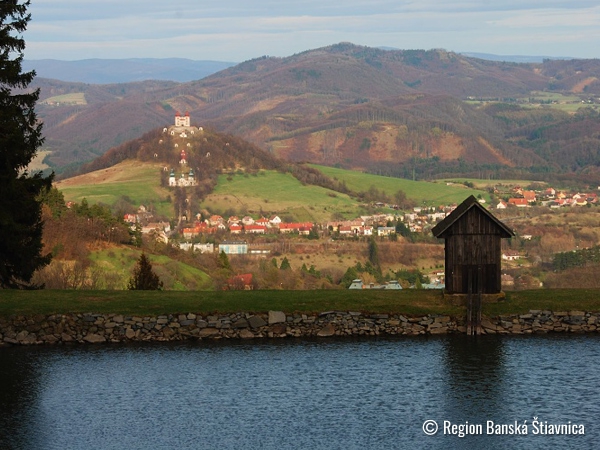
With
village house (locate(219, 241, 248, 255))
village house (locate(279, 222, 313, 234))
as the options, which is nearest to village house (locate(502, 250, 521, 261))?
village house (locate(219, 241, 248, 255))

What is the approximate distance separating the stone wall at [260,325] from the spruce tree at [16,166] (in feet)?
13.5

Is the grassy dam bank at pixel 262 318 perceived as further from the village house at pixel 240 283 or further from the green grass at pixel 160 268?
the village house at pixel 240 283

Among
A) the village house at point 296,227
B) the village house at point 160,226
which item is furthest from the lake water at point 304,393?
the village house at point 296,227

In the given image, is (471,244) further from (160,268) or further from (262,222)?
(262,222)

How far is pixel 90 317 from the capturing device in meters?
35.5

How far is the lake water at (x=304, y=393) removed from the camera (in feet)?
80.3

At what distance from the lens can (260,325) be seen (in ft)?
117

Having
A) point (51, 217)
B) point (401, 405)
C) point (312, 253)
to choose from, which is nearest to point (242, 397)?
point (401, 405)

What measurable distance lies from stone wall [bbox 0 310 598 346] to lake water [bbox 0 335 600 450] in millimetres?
766

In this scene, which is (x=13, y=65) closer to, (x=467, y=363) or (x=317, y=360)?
(x=317, y=360)

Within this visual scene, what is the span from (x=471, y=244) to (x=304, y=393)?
11151 mm

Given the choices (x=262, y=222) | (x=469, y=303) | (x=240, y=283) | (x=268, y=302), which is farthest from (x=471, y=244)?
(x=262, y=222)

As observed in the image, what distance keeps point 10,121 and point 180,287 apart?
32705 millimetres

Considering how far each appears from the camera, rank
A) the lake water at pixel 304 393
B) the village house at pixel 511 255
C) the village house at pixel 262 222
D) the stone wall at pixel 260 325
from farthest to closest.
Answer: the village house at pixel 262 222
the village house at pixel 511 255
the stone wall at pixel 260 325
the lake water at pixel 304 393
